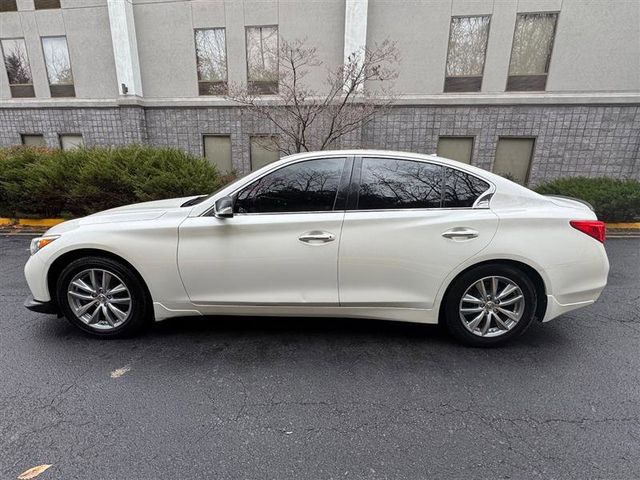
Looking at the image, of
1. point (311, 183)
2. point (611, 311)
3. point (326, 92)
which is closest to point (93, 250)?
point (311, 183)

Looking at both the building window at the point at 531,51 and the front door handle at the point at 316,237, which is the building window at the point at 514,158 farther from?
the front door handle at the point at 316,237

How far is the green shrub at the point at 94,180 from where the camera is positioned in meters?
6.89

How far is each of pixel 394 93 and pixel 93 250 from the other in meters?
10.1

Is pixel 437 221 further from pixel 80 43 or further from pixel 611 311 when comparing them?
pixel 80 43

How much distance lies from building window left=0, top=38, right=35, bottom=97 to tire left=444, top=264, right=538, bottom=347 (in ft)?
54.0

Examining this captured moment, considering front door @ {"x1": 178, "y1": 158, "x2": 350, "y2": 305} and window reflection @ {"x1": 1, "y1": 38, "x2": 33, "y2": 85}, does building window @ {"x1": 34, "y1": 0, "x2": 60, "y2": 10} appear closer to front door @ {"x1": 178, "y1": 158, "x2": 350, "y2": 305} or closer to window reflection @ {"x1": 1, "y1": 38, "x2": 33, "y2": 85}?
window reflection @ {"x1": 1, "y1": 38, "x2": 33, "y2": 85}

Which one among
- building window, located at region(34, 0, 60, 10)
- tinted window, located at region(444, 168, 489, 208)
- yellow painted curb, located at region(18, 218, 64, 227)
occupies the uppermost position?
building window, located at region(34, 0, 60, 10)

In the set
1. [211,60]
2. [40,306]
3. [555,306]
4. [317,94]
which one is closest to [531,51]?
[317,94]

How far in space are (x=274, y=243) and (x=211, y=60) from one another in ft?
36.5

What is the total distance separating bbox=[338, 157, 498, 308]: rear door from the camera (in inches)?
110

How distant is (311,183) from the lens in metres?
2.95

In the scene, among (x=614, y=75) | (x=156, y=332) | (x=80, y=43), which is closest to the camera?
(x=156, y=332)

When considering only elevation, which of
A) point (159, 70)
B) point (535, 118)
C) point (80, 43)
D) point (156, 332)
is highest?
point (80, 43)

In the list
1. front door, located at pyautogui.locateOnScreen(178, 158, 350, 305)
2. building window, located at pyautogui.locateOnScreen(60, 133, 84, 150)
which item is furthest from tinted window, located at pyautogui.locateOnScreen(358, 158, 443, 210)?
building window, located at pyautogui.locateOnScreen(60, 133, 84, 150)
